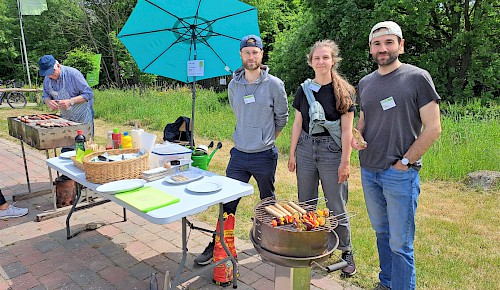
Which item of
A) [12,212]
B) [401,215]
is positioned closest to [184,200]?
[401,215]

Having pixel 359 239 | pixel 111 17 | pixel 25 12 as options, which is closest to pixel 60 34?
pixel 111 17

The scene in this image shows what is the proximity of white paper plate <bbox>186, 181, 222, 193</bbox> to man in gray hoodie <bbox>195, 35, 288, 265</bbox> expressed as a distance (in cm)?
40

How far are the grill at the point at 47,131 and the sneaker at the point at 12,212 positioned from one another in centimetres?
77

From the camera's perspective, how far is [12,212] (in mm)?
3998

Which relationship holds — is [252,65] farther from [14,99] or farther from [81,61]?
[81,61]

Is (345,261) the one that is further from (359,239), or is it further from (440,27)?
(440,27)

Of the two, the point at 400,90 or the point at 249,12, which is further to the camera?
the point at 249,12

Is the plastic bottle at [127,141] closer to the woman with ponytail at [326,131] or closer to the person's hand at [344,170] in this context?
the woman with ponytail at [326,131]

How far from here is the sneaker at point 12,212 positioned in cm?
395

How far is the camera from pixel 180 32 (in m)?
3.64

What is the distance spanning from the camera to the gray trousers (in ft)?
8.71

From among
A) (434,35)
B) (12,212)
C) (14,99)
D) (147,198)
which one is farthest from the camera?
(14,99)

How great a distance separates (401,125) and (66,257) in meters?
2.87

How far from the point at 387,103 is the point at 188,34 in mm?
2241
